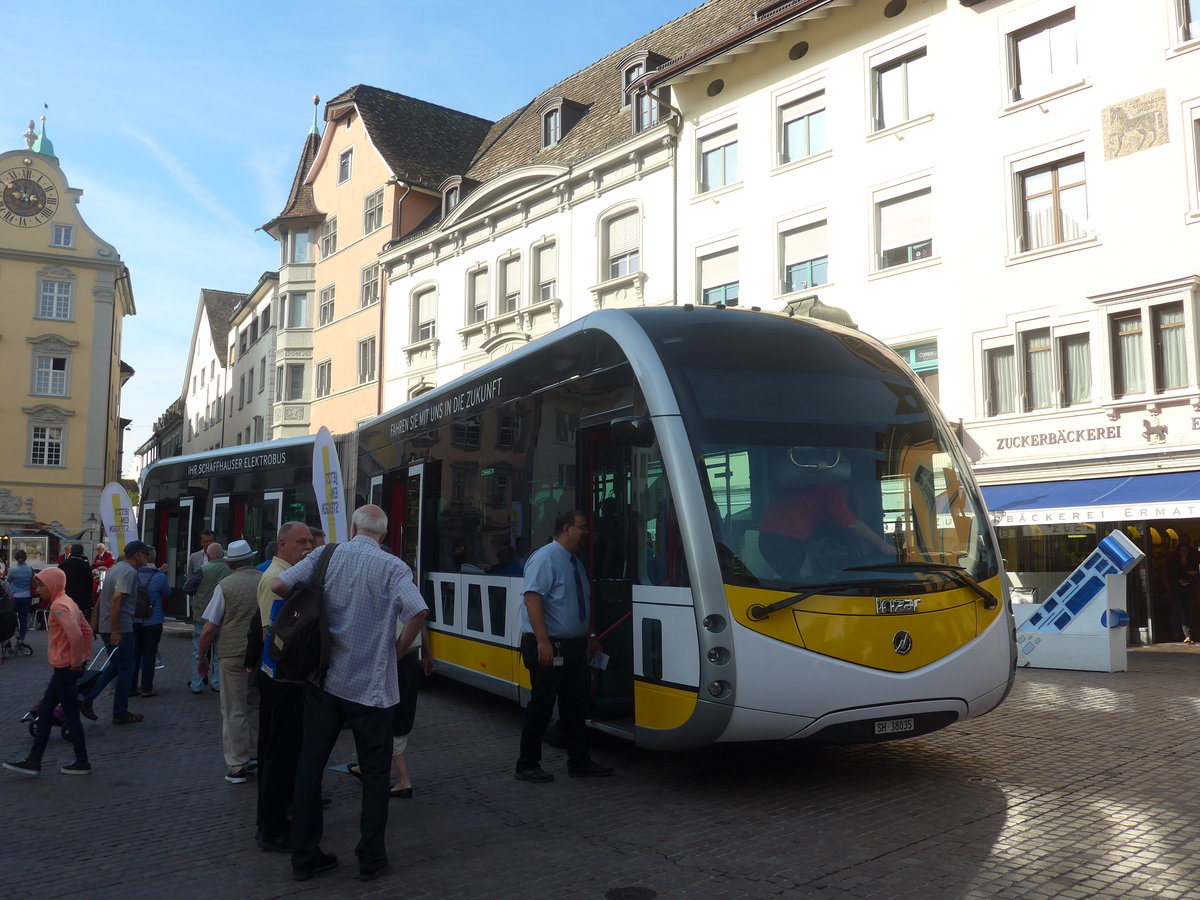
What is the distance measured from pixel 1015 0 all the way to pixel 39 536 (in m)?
43.8

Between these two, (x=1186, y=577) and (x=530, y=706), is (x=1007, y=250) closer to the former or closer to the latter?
(x=1186, y=577)

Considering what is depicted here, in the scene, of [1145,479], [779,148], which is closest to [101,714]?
[1145,479]

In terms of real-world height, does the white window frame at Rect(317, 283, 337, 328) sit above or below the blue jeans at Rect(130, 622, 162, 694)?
above

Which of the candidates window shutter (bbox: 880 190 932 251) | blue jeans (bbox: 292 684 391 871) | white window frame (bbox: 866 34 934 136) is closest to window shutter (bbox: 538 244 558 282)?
white window frame (bbox: 866 34 934 136)

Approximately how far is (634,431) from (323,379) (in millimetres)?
35977

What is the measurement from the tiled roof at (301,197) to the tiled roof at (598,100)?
789cm

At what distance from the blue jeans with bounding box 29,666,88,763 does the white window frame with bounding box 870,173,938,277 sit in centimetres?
1783

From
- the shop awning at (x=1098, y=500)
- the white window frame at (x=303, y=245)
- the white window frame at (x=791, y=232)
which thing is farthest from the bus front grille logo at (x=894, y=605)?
the white window frame at (x=303, y=245)

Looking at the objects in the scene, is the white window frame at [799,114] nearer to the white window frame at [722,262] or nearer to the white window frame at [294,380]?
the white window frame at [722,262]

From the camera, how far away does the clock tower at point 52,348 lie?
168 ft

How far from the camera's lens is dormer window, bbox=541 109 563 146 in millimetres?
32812

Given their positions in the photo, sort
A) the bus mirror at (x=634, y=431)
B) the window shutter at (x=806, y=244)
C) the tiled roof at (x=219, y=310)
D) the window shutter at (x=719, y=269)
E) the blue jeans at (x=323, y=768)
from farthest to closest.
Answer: the tiled roof at (x=219, y=310) → the window shutter at (x=719, y=269) → the window shutter at (x=806, y=244) → the bus mirror at (x=634, y=431) → the blue jeans at (x=323, y=768)

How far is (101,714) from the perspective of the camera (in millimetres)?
11625

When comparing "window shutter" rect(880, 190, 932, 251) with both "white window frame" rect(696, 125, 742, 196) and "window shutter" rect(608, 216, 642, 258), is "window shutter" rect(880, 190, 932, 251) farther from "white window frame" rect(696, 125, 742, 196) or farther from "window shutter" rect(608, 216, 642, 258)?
"window shutter" rect(608, 216, 642, 258)
